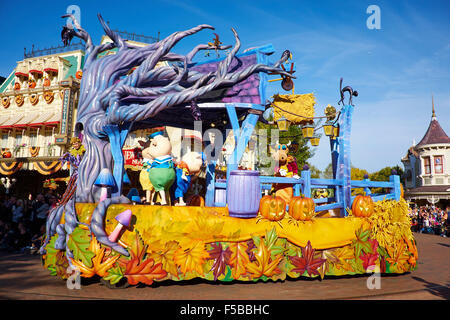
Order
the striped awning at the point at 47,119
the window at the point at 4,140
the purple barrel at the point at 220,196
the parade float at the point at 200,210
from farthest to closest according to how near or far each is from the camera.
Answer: the window at the point at 4,140
the striped awning at the point at 47,119
the purple barrel at the point at 220,196
the parade float at the point at 200,210

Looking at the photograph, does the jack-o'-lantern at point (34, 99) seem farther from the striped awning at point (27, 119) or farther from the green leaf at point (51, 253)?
the green leaf at point (51, 253)

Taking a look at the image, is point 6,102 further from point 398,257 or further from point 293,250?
point 398,257

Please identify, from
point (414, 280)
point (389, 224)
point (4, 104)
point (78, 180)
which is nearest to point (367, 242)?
point (389, 224)

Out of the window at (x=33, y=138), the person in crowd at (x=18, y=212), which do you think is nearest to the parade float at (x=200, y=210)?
the person in crowd at (x=18, y=212)

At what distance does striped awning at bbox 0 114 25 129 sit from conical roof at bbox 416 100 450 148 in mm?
29355

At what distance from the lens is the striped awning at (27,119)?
20.4 m

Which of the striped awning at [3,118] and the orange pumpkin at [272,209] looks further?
the striped awning at [3,118]

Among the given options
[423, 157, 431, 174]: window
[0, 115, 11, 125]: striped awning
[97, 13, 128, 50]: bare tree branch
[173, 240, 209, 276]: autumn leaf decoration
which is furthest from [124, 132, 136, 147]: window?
[423, 157, 431, 174]: window

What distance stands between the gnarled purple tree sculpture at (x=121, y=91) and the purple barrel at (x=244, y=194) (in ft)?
6.12

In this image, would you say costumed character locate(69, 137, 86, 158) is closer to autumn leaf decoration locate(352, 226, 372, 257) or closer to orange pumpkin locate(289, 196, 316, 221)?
orange pumpkin locate(289, 196, 316, 221)

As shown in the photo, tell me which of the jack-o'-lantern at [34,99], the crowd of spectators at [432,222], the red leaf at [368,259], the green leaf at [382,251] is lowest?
the crowd of spectators at [432,222]

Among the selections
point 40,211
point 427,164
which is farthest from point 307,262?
point 427,164

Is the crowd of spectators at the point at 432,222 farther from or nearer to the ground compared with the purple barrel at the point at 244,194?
nearer to the ground
